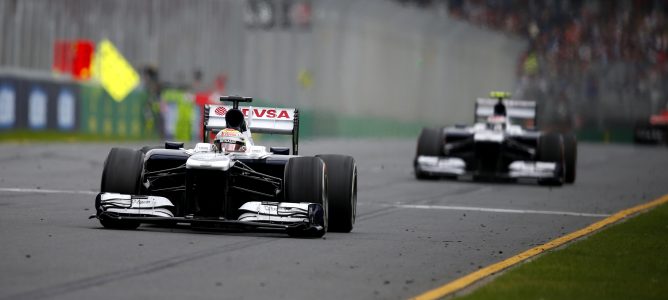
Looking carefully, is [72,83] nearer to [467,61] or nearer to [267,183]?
[267,183]

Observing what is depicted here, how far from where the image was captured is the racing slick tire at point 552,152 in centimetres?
2364

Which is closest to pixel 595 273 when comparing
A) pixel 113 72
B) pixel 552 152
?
pixel 552 152

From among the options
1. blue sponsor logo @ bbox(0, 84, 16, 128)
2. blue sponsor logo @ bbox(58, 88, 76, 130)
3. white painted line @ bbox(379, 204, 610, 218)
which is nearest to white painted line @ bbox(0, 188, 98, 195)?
white painted line @ bbox(379, 204, 610, 218)

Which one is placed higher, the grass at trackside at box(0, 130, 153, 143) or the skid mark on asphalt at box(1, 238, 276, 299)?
the skid mark on asphalt at box(1, 238, 276, 299)

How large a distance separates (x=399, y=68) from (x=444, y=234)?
46522 mm

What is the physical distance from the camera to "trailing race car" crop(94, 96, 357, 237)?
12164 millimetres

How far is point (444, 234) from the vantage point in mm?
13688

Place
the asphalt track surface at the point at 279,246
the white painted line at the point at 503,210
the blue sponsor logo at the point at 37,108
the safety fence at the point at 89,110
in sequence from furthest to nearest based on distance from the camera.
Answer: the blue sponsor logo at the point at 37,108, the safety fence at the point at 89,110, the white painted line at the point at 503,210, the asphalt track surface at the point at 279,246

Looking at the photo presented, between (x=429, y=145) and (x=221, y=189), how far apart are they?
41.1 feet

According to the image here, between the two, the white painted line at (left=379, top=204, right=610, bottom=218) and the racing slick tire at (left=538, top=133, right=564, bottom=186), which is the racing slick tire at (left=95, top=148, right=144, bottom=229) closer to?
the white painted line at (left=379, top=204, right=610, bottom=218)

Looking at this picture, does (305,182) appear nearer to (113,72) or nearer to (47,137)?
(47,137)

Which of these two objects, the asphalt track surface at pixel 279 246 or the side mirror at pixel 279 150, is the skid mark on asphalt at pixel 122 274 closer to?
the asphalt track surface at pixel 279 246

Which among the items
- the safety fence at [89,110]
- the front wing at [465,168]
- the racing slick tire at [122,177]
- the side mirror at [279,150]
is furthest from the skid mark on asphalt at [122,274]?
the safety fence at [89,110]

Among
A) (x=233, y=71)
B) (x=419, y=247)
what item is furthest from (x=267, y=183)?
(x=233, y=71)
